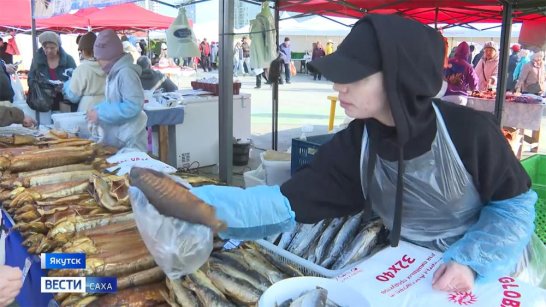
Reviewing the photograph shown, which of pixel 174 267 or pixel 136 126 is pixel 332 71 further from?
pixel 136 126

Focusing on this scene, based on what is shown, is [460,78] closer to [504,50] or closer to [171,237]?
[504,50]

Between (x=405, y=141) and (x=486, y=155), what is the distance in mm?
299

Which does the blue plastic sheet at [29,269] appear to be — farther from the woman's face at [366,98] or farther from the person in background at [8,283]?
the woman's face at [366,98]

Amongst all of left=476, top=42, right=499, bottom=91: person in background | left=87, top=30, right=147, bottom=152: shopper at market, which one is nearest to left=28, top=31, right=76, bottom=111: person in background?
left=87, top=30, right=147, bottom=152: shopper at market

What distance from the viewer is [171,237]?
51.0 inches

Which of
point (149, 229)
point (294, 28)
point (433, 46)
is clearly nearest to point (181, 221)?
point (149, 229)

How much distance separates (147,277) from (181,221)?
0.70 meters

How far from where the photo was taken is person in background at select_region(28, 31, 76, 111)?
651cm

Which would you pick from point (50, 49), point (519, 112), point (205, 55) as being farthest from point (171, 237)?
point (205, 55)

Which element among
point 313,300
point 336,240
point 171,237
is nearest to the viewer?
point 313,300

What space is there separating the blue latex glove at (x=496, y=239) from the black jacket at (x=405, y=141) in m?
0.04

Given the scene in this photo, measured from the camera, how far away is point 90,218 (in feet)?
7.61

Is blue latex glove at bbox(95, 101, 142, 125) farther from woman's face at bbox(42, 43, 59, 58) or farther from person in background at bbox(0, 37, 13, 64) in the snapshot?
person in background at bbox(0, 37, 13, 64)

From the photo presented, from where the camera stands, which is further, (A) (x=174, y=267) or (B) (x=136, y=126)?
(B) (x=136, y=126)
